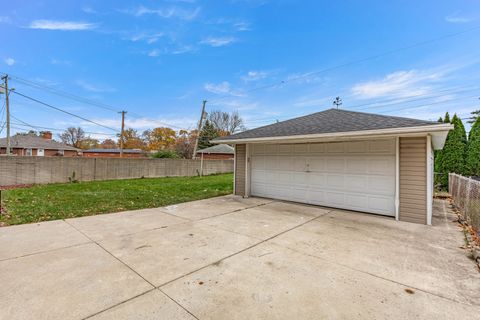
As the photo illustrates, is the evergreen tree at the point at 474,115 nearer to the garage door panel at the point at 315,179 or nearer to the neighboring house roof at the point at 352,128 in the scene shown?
the neighboring house roof at the point at 352,128

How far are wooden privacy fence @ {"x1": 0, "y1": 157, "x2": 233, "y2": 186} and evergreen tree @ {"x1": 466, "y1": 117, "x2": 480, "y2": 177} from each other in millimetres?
15120

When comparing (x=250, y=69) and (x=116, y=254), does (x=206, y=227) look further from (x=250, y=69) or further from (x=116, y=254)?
(x=250, y=69)

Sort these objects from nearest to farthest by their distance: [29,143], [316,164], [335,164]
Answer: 1. [335,164]
2. [316,164]
3. [29,143]

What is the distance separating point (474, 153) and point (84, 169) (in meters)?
19.7

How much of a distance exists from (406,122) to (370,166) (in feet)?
4.43

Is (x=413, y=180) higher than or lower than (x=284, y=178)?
higher

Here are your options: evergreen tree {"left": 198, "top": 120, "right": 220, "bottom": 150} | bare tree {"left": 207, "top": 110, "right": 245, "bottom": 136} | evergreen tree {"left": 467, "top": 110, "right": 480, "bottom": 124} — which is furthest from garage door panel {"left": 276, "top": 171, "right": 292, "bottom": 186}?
bare tree {"left": 207, "top": 110, "right": 245, "bottom": 136}

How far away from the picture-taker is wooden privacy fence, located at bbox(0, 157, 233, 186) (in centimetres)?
1050

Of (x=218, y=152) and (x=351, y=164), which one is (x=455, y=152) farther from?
(x=218, y=152)

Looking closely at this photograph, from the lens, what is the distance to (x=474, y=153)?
1055cm

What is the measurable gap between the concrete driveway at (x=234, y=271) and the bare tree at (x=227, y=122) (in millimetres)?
31873

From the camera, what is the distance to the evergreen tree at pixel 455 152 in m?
10.9

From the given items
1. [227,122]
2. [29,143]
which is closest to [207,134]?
[227,122]

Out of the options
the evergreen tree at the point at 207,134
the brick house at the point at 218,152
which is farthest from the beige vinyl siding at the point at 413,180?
the evergreen tree at the point at 207,134
